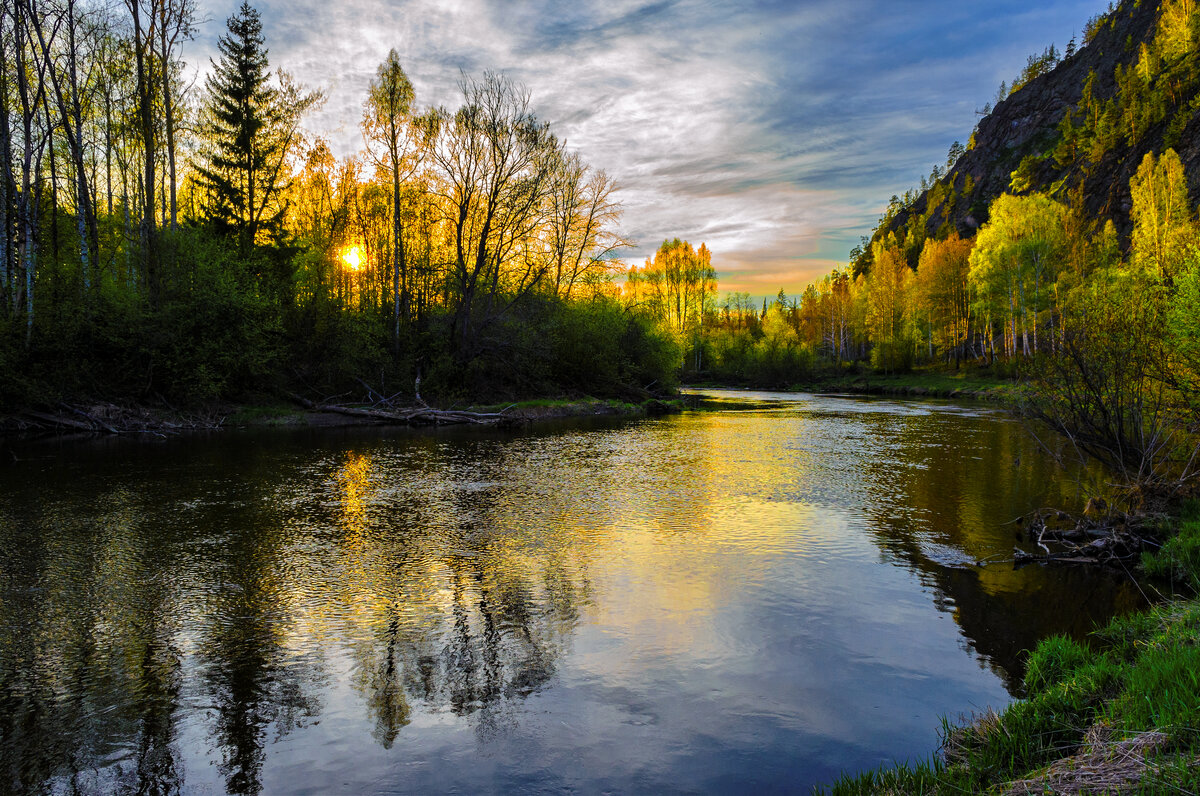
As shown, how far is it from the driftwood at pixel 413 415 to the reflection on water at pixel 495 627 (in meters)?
14.1

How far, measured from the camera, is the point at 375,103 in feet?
114

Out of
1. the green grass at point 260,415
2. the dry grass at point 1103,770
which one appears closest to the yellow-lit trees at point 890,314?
the green grass at point 260,415

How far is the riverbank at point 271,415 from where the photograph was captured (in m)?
22.9

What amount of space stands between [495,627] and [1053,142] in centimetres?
15488

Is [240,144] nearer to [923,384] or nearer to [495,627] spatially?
[495,627]

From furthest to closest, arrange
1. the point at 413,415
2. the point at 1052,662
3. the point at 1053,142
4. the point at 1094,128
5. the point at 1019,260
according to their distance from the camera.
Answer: the point at 1053,142, the point at 1094,128, the point at 1019,260, the point at 413,415, the point at 1052,662

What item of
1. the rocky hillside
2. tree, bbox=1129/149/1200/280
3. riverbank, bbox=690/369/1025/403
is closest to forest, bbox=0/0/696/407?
riverbank, bbox=690/369/1025/403

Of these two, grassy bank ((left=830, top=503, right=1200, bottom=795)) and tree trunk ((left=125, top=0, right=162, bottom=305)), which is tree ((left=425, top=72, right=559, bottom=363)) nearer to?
tree trunk ((left=125, top=0, right=162, bottom=305))

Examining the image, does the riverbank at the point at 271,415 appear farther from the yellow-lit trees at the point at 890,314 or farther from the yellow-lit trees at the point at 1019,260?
the yellow-lit trees at the point at 890,314

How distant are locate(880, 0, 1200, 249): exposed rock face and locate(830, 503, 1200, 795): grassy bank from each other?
86.2 meters

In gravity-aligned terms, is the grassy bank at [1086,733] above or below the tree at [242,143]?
below

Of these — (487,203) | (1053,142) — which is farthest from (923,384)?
(1053,142)

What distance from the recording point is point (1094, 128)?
83250 mm

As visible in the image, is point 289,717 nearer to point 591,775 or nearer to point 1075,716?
point 591,775
